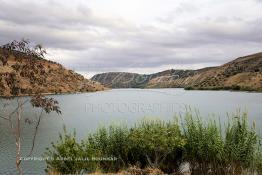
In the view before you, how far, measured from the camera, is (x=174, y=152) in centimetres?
2034

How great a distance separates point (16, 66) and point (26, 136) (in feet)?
95.5

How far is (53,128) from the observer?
55406 millimetres

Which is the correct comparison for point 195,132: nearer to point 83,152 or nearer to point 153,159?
point 153,159

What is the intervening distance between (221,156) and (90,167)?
6176mm

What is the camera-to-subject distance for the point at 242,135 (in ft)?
62.1

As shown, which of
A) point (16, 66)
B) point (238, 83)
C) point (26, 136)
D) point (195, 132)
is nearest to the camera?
point (16, 66)

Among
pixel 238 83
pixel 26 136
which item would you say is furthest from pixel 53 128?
pixel 238 83

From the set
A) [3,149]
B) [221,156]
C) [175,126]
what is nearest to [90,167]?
[175,126]

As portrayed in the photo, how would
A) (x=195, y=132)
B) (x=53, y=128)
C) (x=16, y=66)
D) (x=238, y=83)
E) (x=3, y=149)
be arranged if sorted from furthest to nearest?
(x=238, y=83) < (x=53, y=128) < (x=3, y=149) < (x=195, y=132) < (x=16, y=66)

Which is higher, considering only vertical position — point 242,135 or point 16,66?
point 16,66

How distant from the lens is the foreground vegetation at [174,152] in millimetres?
18656

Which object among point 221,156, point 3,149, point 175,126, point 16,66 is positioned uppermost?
point 16,66

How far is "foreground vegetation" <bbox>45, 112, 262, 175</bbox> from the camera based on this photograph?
18656 millimetres

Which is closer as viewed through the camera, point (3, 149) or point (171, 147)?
point (171, 147)
